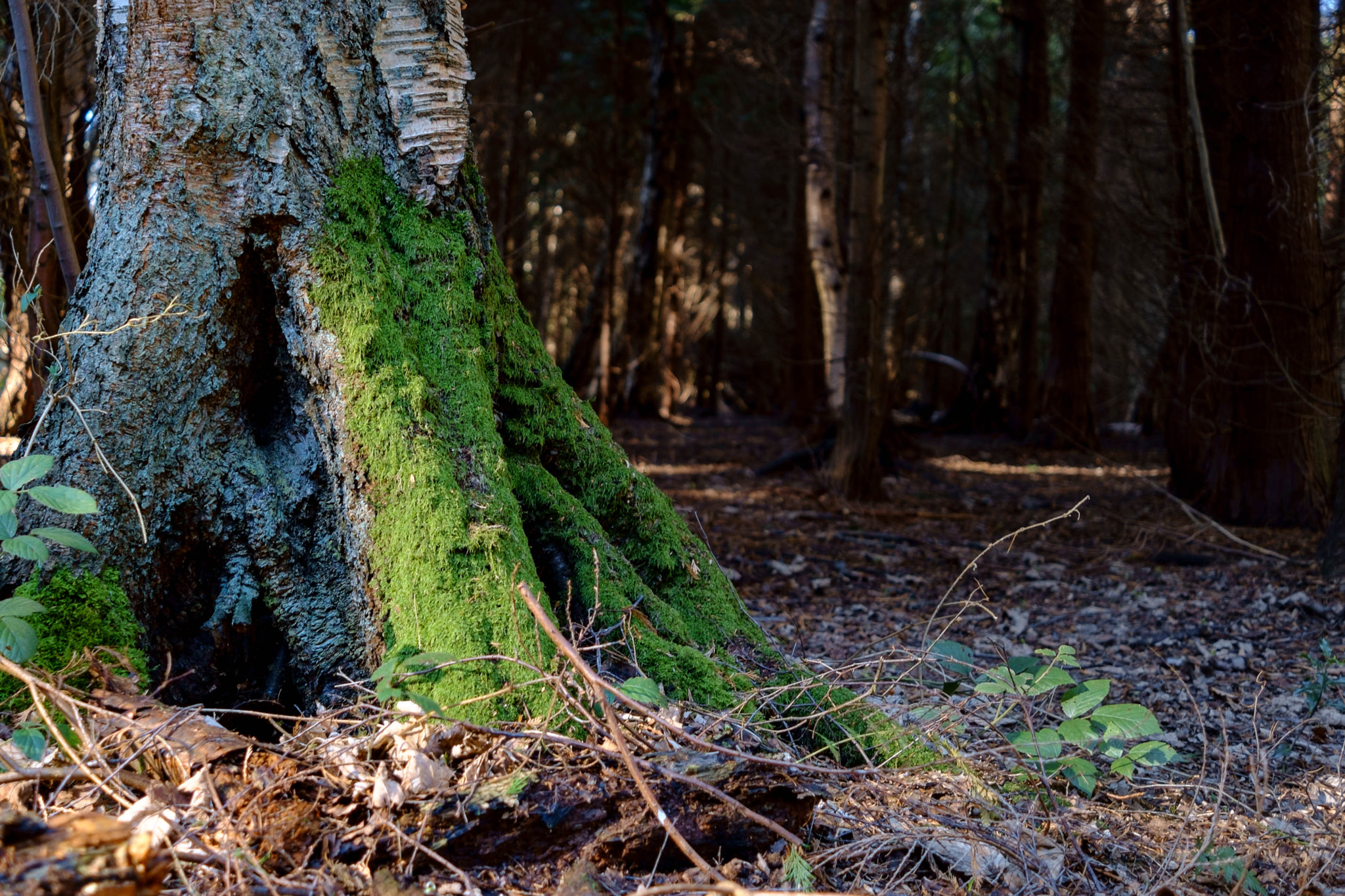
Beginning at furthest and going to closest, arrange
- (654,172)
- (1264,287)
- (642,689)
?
(654,172) < (1264,287) < (642,689)

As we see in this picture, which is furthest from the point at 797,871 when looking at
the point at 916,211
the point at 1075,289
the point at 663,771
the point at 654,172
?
the point at 916,211

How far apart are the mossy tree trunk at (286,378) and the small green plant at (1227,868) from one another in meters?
1.17

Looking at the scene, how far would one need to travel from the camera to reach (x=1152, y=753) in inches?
93.7

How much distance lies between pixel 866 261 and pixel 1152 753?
6617mm

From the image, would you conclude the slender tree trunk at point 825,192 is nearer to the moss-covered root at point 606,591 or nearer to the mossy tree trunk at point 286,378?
the moss-covered root at point 606,591

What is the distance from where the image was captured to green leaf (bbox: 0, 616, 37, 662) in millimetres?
1979

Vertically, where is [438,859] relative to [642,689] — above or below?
below

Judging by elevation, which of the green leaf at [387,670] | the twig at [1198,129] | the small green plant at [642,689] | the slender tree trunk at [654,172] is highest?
the slender tree trunk at [654,172]

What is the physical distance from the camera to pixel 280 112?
2.50m

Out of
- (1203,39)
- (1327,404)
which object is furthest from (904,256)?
(1327,404)

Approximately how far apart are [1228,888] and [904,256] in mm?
19293

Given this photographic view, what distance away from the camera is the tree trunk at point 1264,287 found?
6715 mm

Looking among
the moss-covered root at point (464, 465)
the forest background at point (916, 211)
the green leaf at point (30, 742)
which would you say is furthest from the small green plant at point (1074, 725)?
the forest background at point (916, 211)

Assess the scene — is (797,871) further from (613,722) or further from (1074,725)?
(1074,725)
